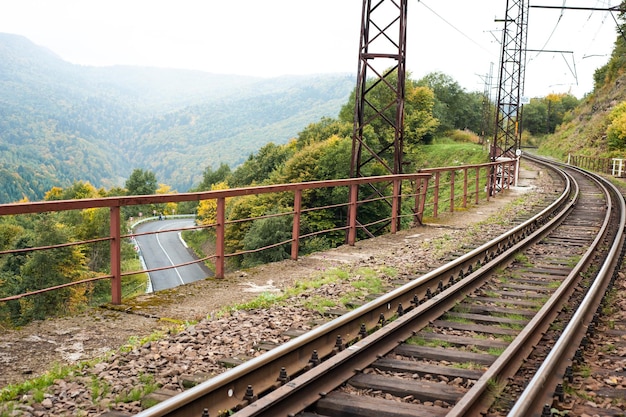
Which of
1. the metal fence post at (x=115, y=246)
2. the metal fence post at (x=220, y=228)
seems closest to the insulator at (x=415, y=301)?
the metal fence post at (x=220, y=228)

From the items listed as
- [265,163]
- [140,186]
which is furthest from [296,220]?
[140,186]

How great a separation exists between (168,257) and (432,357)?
9459cm

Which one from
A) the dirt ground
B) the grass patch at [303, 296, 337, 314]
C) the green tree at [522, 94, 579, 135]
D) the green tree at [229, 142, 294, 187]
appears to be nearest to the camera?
the dirt ground

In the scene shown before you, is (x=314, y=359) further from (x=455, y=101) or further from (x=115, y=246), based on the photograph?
(x=455, y=101)

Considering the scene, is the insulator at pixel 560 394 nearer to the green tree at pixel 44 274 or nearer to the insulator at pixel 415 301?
the insulator at pixel 415 301

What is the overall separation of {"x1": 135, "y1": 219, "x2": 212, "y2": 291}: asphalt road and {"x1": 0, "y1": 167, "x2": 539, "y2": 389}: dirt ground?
58432 mm

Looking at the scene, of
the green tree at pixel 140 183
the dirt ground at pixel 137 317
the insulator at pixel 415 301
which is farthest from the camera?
the green tree at pixel 140 183

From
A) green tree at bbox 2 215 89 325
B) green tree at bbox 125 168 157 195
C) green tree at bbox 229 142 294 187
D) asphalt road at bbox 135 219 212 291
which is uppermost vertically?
green tree at bbox 229 142 294 187

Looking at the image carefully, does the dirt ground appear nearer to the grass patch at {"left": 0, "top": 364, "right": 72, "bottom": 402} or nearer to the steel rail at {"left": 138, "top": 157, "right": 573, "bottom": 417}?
the grass patch at {"left": 0, "top": 364, "right": 72, "bottom": 402}

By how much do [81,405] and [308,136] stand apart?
8084 cm

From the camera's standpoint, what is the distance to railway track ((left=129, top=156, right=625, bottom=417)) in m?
4.50

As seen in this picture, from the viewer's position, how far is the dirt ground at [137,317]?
5452 mm

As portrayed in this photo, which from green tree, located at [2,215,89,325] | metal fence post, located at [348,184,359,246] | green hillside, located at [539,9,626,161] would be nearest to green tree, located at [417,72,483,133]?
green hillside, located at [539,9,626,161]

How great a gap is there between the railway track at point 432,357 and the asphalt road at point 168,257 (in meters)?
60.7
